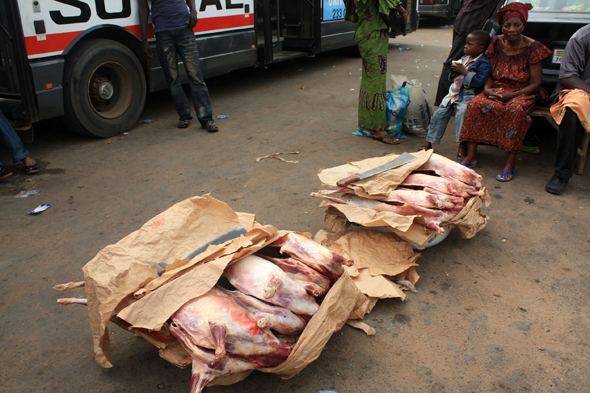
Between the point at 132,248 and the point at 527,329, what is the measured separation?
2061mm

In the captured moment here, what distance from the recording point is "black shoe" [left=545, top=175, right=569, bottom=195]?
141 inches

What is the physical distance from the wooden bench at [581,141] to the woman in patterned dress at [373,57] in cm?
143

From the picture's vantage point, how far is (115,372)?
200 cm

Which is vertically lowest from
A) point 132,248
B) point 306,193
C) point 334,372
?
point 334,372

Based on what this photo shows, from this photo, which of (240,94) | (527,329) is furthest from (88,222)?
(240,94)

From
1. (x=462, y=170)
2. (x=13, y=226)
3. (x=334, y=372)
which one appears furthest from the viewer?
(x=13, y=226)

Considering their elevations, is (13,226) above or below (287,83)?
below

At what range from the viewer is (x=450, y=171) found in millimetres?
2881

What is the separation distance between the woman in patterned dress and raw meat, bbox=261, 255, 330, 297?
308 centimetres

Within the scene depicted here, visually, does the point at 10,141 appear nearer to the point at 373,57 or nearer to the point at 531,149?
the point at 373,57

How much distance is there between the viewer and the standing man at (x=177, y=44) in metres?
4.94

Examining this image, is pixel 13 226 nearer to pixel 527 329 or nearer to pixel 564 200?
pixel 527 329

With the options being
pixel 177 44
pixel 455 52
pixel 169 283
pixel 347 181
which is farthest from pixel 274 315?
pixel 455 52

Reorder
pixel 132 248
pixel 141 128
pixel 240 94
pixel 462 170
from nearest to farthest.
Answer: pixel 132 248, pixel 462 170, pixel 141 128, pixel 240 94
